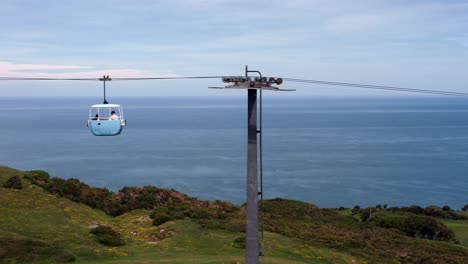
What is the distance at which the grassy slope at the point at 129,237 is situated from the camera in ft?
82.0

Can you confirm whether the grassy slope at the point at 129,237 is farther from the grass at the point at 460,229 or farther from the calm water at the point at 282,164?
the calm water at the point at 282,164

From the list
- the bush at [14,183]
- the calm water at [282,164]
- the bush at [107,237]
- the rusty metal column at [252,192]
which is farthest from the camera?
the calm water at [282,164]

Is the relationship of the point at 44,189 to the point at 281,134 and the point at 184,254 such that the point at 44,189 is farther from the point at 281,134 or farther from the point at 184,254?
the point at 281,134

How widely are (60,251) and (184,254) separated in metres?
6.36

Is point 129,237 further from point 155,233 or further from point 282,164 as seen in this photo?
point 282,164

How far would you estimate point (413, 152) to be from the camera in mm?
152375

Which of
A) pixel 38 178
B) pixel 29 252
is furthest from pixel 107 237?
pixel 38 178

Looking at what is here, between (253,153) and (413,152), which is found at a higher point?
(253,153)

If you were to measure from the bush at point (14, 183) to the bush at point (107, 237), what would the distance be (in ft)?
40.7

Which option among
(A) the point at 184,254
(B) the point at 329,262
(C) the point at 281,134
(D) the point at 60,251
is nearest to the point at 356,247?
(B) the point at 329,262

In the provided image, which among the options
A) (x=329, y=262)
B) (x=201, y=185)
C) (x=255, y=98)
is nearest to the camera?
(x=255, y=98)

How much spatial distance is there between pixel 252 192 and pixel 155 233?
2005 cm

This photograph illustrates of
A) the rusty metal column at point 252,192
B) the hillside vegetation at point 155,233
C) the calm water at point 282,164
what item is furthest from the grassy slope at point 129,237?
the calm water at point 282,164

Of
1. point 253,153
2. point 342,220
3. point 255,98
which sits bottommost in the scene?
point 342,220
